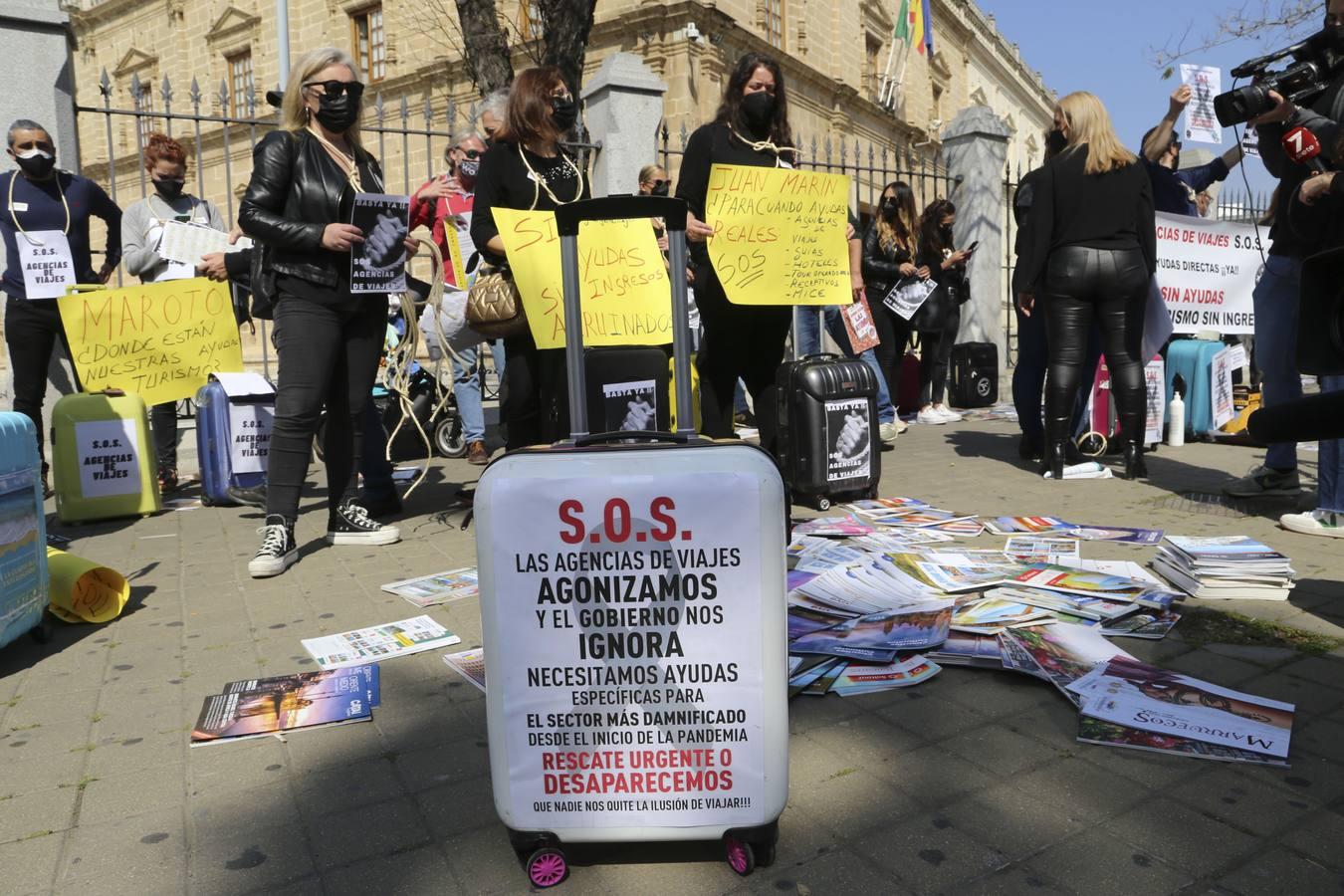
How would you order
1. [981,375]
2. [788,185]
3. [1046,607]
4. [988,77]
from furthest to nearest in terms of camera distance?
[988,77] → [981,375] → [788,185] → [1046,607]

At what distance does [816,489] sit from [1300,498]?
2.60 metres

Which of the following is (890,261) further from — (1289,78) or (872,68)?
(872,68)

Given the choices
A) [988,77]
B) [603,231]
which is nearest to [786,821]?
[603,231]

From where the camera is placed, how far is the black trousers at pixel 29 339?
576 centimetres

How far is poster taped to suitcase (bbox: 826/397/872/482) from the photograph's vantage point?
5047mm

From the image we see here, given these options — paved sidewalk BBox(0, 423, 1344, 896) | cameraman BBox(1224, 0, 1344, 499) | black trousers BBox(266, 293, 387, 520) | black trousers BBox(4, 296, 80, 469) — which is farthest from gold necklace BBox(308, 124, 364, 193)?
cameraman BBox(1224, 0, 1344, 499)

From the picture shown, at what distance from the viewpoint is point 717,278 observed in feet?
15.3

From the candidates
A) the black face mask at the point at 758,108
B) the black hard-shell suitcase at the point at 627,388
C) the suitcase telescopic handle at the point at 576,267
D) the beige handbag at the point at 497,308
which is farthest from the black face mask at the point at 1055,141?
the suitcase telescopic handle at the point at 576,267

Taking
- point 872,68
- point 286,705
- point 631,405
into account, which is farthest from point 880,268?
point 872,68

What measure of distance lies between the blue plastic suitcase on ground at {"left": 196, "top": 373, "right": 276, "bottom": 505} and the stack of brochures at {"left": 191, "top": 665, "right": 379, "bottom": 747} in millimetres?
3334

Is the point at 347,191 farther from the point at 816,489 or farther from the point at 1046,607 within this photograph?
the point at 1046,607

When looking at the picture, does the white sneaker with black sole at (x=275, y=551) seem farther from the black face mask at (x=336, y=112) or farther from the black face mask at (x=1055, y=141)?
the black face mask at (x=1055, y=141)

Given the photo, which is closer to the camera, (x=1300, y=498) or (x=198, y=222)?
(x=1300, y=498)

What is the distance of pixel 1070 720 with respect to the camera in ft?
7.98
